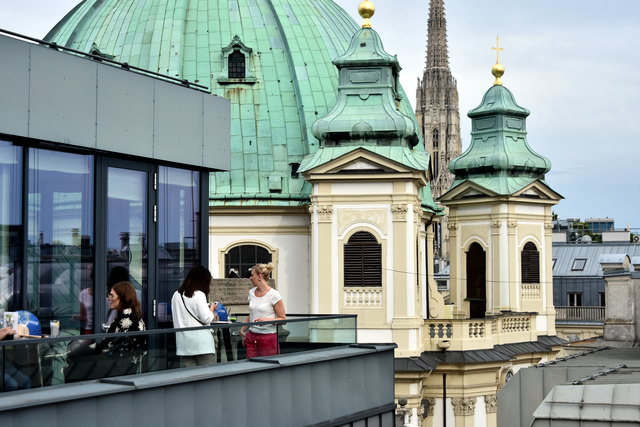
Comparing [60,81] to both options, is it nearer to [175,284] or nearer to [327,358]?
[175,284]

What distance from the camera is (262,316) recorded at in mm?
15750

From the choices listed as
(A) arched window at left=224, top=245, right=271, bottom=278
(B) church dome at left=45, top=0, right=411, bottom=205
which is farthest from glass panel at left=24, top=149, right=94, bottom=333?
(B) church dome at left=45, top=0, right=411, bottom=205

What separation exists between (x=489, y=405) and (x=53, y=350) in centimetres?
3473

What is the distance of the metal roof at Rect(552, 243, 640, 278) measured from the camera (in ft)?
245

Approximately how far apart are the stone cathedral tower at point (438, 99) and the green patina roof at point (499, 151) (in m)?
115

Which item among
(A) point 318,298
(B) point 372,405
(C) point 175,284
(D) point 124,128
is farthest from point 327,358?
(A) point 318,298

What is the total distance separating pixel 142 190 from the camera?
55.7 feet

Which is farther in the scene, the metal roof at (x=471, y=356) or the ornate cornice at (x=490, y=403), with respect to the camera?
the ornate cornice at (x=490, y=403)

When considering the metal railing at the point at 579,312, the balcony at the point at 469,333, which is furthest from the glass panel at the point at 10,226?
the metal railing at the point at 579,312

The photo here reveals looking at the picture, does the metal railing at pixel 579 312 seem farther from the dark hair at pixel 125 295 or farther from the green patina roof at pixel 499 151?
the dark hair at pixel 125 295

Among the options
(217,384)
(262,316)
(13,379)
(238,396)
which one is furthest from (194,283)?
(13,379)

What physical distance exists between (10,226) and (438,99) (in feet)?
519

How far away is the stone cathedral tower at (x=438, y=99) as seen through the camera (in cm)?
17038

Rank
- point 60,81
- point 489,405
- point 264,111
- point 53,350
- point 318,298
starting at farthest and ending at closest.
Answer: point 264,111, point 489,405, point 318,298, point 60,81, point 53,350
